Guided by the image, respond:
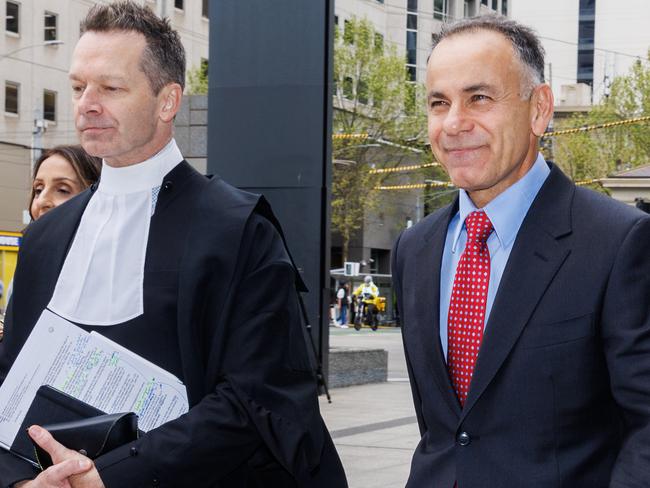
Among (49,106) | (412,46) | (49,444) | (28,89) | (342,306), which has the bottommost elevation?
(342,306)

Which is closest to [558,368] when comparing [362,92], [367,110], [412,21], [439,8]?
[362,92]

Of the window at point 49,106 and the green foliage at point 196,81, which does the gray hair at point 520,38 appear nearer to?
the window at point 49,106

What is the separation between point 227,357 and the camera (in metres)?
2.82

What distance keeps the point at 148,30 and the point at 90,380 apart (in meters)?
0.84

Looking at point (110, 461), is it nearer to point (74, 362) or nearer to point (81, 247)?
point (74, 362)

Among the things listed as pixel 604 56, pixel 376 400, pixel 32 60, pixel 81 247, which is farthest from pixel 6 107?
pixel 604 56

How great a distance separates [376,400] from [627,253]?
12.9 metres

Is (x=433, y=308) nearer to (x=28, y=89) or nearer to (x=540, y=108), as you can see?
(x=540, y=108)

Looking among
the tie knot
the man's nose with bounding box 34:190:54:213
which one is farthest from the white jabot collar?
the man's nose with bounding box 34:190:54:213

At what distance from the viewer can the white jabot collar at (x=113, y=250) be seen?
295cm

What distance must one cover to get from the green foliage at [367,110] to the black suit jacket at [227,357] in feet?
163

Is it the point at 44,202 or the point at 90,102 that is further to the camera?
the point at 44,202

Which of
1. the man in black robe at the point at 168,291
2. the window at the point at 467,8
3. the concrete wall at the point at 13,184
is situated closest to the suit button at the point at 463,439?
the man in black robe at the point at 168,291

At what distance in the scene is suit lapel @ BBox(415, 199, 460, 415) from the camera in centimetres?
277
